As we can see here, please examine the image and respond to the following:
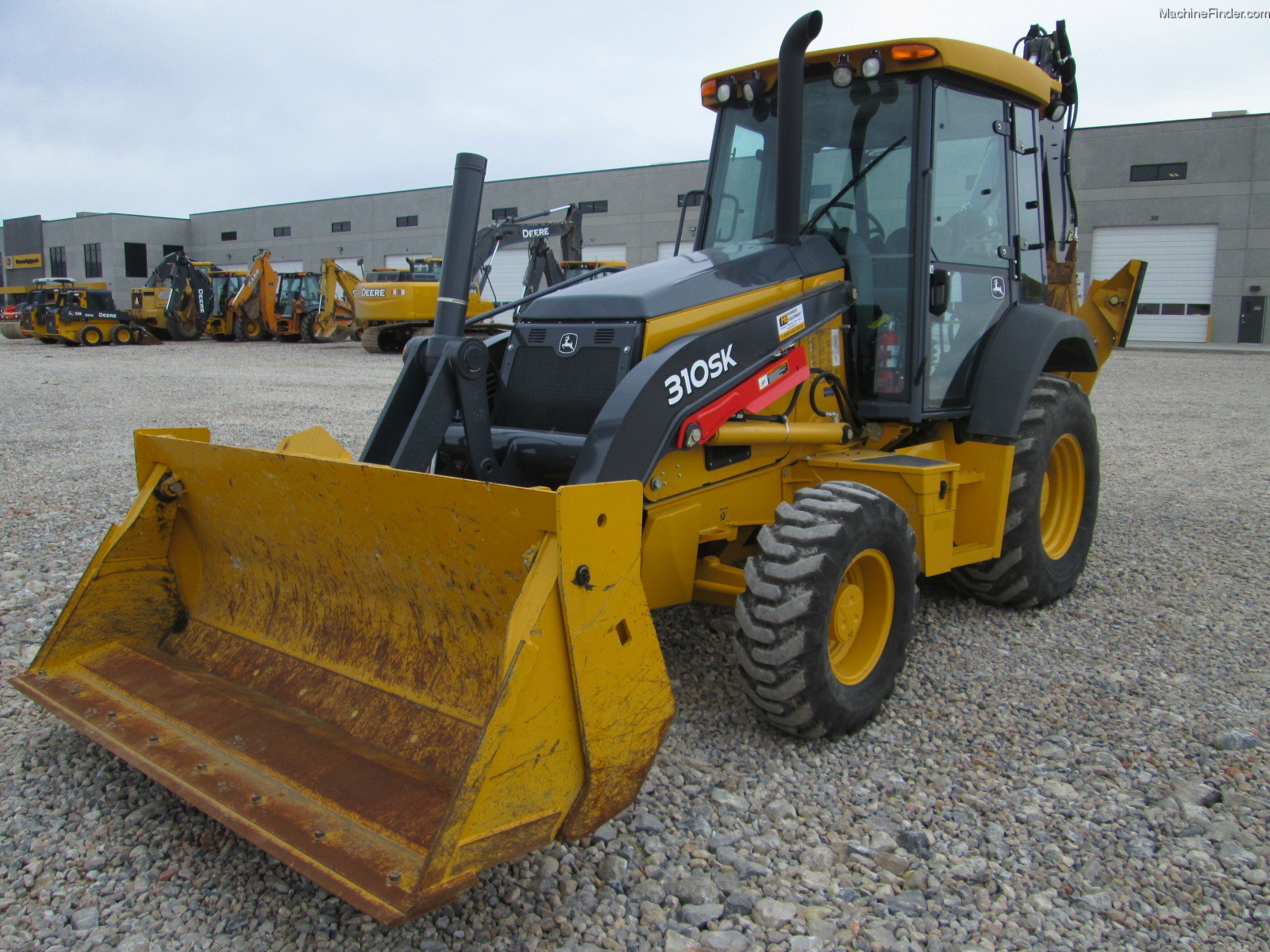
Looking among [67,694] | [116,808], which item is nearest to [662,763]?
[116,808]

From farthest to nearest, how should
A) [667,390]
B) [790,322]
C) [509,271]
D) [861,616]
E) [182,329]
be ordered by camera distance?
[509,271] → [182,329] → [790,322] → [861,616] → [667,390]

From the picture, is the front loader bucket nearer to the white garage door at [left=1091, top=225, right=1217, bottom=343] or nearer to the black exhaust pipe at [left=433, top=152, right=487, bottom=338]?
the black exhaust pipe at [left=433, top=152, right=487, bottom=338]

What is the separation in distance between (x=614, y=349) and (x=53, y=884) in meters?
2.39

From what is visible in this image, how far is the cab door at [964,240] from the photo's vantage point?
165 inches

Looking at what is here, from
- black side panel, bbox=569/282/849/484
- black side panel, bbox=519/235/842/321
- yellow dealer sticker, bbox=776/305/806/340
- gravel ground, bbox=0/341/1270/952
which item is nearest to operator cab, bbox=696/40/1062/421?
black side panel, bbox=519/235/842/321

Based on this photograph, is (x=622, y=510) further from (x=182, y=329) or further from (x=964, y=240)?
(x=182, y=329)

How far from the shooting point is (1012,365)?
4469mm

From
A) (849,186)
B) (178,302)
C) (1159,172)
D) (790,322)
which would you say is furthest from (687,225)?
(1159,172)

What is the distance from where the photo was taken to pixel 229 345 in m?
29.2

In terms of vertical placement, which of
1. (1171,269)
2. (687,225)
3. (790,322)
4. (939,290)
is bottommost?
(790,322)

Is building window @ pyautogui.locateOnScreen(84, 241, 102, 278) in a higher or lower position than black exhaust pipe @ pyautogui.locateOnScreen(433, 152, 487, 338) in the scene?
higher

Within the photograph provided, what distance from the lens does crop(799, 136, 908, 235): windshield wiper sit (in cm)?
411

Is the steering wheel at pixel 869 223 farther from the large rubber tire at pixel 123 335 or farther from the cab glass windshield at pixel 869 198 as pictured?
the large rubber tire at pixel 123 335

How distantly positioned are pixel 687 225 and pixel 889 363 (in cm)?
1144
